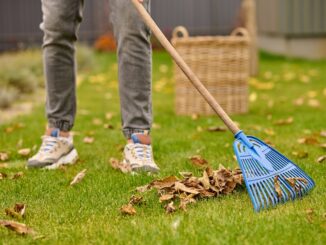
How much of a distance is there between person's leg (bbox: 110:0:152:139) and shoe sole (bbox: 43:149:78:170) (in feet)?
1.41

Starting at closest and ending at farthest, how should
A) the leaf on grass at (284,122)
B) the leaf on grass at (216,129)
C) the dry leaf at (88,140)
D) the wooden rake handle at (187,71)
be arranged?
the wooden rake handle at (187,71)
the dry leaf at (88,140)
the leaf on grass at (216,129)
the leaf on grass at (284,122)

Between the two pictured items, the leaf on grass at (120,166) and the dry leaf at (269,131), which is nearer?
the leaf on grass at (120,166)

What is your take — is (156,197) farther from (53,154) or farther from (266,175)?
(53,154)

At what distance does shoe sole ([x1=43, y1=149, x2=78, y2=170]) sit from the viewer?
11.3ft

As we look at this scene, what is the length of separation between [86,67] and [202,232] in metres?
8.23

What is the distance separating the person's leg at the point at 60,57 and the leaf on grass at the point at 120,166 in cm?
29

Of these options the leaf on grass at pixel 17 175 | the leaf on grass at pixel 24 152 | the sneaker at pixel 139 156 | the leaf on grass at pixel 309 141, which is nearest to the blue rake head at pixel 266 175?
the sneaker at pixel 139 156

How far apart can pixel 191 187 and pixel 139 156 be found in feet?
1.87

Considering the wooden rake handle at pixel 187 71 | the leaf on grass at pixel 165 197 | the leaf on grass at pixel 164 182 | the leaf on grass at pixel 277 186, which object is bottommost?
the leaf on grass at pixel 165 197

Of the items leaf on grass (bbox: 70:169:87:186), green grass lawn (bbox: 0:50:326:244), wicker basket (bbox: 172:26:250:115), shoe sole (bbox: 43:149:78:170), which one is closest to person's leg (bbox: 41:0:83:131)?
shoe sole (bbox: 43:149:78:170)

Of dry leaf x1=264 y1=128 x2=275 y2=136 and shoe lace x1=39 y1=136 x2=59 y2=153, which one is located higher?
shoe lace x1=39 y1=136 x2=59 y2=153

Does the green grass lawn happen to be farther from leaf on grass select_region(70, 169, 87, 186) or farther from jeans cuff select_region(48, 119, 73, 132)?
jeans cuff select_region(48, 119, 73, 132)

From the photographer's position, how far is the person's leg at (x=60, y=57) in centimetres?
332

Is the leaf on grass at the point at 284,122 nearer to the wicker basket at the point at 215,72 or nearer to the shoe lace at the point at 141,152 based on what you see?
the wicker basket at the point at 215,72
